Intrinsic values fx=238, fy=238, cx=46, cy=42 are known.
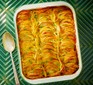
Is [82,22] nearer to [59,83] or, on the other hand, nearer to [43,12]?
[43,12]

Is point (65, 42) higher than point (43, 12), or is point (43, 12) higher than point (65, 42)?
point (43, 12)

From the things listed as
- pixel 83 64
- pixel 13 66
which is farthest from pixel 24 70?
pixel 83 64

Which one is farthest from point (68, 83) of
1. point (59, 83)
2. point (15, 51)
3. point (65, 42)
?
point (15, 51)

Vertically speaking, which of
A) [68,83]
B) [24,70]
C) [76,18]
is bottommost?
[68,83]
